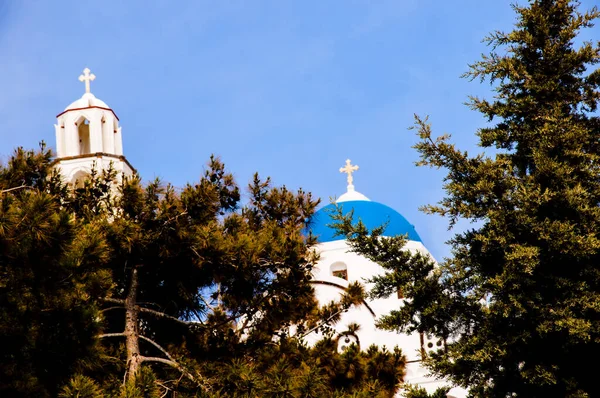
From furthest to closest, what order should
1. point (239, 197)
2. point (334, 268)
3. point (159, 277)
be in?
point (334, 268), point (239, 197), point (159, 277)

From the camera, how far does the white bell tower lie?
69.5ft

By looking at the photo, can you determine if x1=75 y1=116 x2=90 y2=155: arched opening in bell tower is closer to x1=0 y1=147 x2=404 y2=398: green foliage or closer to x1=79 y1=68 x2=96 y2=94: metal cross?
x1=79 y1=68 x2=96 y2=94: metal cross

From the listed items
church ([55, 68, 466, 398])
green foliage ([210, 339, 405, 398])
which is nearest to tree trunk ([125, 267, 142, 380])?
green foliage ([210, 339, 405, 398])

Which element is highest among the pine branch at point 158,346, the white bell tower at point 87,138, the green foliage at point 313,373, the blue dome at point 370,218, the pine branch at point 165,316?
the white bell tower at point 87,138

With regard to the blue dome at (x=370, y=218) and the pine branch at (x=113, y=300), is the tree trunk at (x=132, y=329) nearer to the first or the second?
the pine branch at (x=113, y=300)

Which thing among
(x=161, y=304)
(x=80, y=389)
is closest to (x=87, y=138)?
(x=161, y=304)

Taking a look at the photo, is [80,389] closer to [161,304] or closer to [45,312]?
[45,312]

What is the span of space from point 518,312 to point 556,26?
3.84 metres

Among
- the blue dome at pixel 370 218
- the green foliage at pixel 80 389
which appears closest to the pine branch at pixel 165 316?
the green foliage at pixel 80 389

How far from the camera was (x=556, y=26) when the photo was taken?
12.7 m

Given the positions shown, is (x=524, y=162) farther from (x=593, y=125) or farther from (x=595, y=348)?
(x=595, y=348)

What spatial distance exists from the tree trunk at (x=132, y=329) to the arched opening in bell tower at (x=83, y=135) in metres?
10.2

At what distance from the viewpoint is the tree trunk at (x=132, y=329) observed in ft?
38.9

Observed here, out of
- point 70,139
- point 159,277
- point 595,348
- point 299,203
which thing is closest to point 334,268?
point 70,139
